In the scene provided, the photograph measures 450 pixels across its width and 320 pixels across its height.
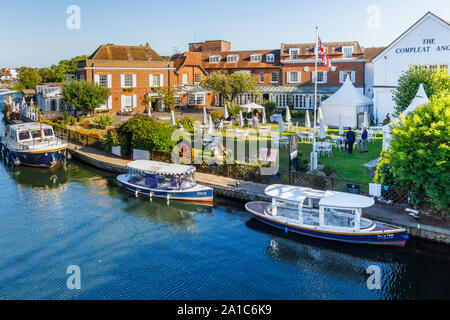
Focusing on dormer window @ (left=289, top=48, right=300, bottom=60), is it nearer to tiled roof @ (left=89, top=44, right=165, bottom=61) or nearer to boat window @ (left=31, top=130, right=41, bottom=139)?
tiled roof @ (left=89, top=44, right=165, bottom=61)

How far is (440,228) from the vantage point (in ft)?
50.2

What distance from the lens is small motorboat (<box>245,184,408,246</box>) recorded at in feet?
50.3

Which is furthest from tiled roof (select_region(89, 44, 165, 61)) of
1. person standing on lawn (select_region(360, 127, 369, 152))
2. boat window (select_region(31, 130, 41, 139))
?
person standing on lawn (select_region(360, 127, 369, 152))

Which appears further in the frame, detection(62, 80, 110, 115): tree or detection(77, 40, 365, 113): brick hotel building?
detection(77, 40, 365, 113): brick hotel building

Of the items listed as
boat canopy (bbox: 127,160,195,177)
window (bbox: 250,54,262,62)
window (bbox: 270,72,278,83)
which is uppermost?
window (bbox: 250,54,262,62)

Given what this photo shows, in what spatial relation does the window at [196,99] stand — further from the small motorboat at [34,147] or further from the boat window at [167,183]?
the boat window at [167,183]

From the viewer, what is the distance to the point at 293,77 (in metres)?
47.5

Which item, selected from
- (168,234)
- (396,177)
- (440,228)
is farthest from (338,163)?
(168,234)

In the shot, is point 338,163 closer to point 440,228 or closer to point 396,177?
point 396,177

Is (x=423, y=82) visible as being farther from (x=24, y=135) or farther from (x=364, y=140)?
(x=24, y=135)

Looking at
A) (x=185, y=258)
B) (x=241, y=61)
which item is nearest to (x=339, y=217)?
(x=185, y=258)

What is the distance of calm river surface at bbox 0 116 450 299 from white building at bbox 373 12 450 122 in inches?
866

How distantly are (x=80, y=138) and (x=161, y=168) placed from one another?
14.6 metres

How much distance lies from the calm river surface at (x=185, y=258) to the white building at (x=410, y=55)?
22.0m
